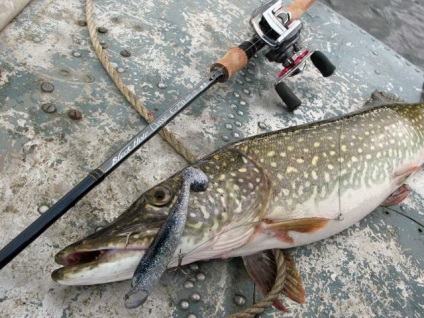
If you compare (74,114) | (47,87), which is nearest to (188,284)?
(74,114)

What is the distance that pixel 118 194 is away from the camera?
72.8 inches

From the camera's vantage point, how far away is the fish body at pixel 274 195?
1.42 m

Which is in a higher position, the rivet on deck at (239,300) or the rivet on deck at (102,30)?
the rivet on deck at (239,300)

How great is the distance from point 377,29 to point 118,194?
4.84m

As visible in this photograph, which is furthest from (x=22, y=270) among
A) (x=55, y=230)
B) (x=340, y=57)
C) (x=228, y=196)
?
(x=340, y=57)

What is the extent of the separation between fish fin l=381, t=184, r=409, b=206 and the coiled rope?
796 millimetres

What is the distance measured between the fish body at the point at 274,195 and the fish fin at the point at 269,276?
5cm

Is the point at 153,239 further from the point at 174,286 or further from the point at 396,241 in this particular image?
the point at 396,241

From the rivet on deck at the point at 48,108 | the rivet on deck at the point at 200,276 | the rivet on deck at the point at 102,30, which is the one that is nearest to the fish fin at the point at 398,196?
the rivet on deck at the point at 200,276

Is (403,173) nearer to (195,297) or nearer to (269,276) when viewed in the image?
(269,276)

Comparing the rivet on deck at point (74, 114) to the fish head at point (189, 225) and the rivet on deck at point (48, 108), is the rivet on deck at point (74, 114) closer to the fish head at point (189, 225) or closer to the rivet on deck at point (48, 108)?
the rivet on deck at point (48, 108)

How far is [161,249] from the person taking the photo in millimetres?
1352

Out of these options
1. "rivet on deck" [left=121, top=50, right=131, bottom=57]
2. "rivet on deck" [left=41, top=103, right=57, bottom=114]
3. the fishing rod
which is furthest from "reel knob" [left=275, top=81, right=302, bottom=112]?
"rivet on deck" [left=41, top=103, right=57, bottom=114]

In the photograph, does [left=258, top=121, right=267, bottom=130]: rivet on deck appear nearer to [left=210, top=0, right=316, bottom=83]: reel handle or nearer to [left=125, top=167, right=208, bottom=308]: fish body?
[left=210, top=0, right=316, bottom=83]: reel handle
